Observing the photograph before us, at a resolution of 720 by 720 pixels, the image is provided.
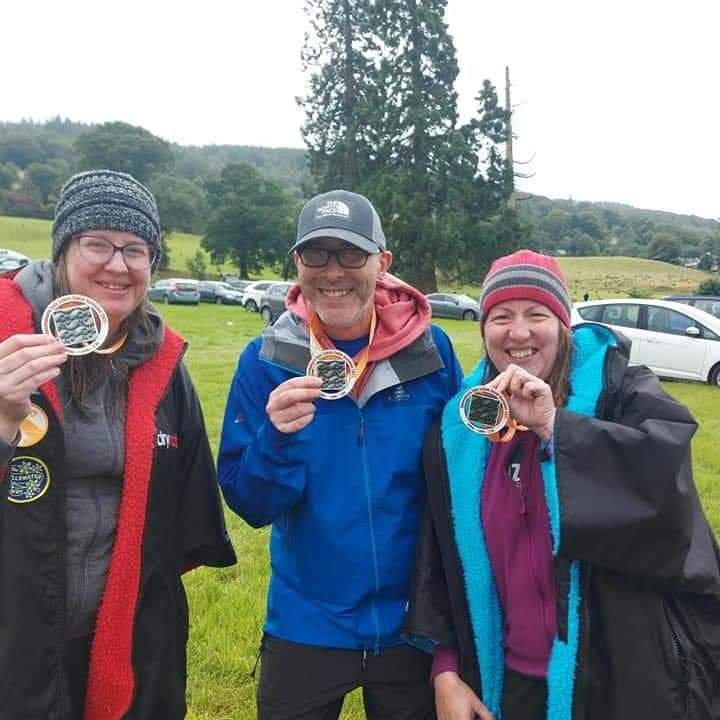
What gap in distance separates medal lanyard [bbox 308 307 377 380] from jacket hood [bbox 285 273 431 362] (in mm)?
16

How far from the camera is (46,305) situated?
2209mm

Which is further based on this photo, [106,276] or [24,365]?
[106,276]

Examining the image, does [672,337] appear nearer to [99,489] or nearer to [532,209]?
[99,489]

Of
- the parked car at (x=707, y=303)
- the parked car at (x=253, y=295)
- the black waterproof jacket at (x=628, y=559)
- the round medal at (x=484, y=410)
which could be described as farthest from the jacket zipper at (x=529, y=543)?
the parked car at (x=253, y=295)

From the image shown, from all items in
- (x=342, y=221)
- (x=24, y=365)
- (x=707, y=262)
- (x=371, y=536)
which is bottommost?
(x=707, y=262)

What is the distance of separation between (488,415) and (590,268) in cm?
6528

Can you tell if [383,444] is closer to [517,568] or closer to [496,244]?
[517,568]

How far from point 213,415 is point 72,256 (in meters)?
7.65

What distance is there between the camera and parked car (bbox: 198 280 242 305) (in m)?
38.6

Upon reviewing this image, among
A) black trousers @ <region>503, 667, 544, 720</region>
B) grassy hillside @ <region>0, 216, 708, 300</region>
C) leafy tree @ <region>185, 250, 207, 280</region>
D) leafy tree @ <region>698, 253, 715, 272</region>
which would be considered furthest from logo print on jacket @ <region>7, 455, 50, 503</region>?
leafy tree @ <region>698, 253, 715, 272</region>

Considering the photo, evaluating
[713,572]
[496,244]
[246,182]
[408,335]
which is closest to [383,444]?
[408,335]

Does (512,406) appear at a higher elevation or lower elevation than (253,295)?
higher

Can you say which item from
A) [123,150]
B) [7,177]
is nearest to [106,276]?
[123,150]

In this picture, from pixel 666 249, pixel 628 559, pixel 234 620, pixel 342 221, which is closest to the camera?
pixel 628 559
